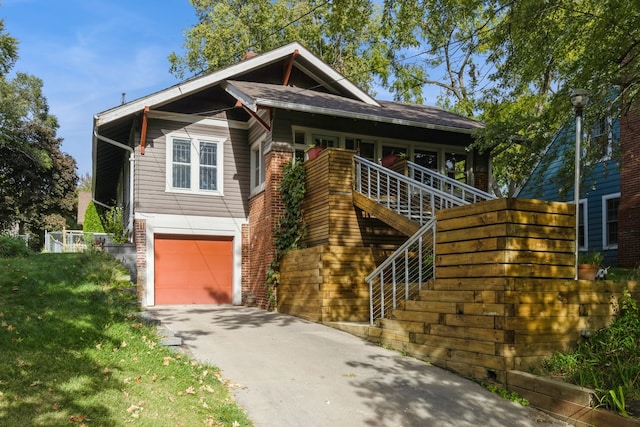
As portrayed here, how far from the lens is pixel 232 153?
50.2 feet

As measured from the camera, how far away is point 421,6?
1211cm

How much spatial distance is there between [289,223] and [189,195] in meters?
3.53

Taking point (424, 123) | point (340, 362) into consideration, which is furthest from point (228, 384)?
point (424, 123)

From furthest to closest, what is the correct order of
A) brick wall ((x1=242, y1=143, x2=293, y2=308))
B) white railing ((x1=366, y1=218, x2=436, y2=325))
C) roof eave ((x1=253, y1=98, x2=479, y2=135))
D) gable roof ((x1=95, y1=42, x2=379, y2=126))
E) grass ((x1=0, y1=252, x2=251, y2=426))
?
gable roof ((x1=95, y1=42, x2=379, y2=126)) < brick wall ((x1=242, y1=143, x2=293, y2=308)) < roof eave ((x1=253, y1=98, x2=479, y2=135)) < white railing ((x1=366, y1=218, x2=436, y2=325)) < grass ((x1=0, y1=252, x2=251, y2=426))

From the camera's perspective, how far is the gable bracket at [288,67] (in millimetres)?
15270

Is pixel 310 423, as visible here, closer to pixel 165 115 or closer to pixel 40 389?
pixel 40 389

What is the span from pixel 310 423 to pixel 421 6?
9.86 metres

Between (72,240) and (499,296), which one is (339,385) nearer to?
(499,296)

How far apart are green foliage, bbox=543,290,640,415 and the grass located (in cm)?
386

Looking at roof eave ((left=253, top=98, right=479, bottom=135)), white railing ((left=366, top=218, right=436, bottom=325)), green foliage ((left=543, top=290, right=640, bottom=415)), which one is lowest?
green foliage ((left=543, top=290, right=640, bottom=415))

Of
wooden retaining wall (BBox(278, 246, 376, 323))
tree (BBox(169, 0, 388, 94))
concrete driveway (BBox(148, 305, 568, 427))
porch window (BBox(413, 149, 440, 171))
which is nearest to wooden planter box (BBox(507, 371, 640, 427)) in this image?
concrete driveway (BBox(148, 305, 568, 427))

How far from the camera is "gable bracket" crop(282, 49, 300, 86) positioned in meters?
15.3

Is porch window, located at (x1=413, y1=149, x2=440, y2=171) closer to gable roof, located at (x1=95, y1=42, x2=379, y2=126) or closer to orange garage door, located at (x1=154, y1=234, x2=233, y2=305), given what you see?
gable roof, located at (x1=95, y1=42, x2=379, y2=126)

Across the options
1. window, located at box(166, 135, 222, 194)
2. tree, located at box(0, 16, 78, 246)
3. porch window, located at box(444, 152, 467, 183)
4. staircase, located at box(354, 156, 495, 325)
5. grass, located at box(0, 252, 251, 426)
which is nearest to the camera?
grass, located at box(0, 252, 251, 426)
